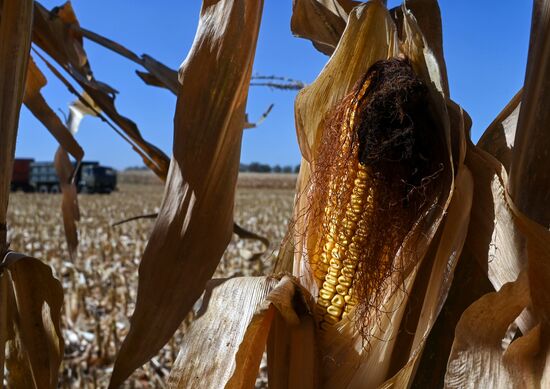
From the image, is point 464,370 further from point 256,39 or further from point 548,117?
point 256,39

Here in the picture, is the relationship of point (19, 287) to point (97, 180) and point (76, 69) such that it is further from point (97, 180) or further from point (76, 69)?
point (97, 180)

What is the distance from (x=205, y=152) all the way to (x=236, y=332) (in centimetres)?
45

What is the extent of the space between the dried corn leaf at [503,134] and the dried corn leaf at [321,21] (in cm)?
42

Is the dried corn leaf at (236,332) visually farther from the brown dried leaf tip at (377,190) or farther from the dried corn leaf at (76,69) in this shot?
the dried corn leaf at (76,69)

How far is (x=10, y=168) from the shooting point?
1199 millimetres

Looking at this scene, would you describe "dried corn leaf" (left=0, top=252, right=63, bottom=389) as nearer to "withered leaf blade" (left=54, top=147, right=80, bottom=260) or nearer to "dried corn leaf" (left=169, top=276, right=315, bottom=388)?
"dried corn leaf" (left=169, top=276, right=315, bottom=388)

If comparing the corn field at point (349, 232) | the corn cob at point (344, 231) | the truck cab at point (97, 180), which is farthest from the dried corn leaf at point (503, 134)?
the truck cab at point (97, 180)

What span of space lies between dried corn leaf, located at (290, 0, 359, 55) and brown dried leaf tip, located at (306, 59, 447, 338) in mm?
276

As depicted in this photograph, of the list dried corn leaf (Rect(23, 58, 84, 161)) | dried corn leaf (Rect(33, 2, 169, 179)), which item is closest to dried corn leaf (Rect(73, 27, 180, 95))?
dried corn leaf (Rect(33, 2, 169, 179))

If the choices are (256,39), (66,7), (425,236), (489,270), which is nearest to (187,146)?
(256,39)

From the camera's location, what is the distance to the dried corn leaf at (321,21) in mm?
1415

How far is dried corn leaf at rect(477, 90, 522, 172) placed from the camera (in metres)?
1.17

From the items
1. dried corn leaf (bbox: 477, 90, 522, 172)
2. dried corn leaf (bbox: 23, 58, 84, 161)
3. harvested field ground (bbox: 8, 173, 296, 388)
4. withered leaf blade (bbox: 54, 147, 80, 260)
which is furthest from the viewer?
harvested field ground (bbox: 8, 173, 296, 388)

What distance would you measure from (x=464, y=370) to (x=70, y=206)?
150 centimetres
